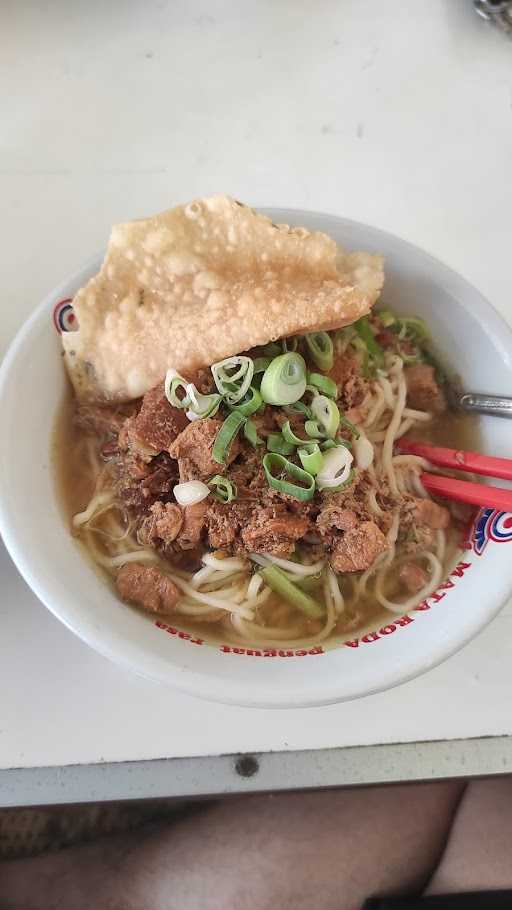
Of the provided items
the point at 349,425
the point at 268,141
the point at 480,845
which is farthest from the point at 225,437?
the point at 480,845

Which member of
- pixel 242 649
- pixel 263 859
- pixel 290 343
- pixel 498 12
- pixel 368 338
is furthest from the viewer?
pixel 498 12

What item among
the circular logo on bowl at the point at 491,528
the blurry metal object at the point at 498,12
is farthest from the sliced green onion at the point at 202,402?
the blurry metal object at the point at 498,12

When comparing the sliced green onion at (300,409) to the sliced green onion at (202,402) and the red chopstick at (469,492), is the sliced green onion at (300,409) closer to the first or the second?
the sliced green onion at (202,402)

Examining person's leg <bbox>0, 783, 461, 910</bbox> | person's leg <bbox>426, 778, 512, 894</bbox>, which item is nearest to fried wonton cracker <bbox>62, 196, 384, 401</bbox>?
person's leg <bbox>0, 783, 461, 910</bbox>

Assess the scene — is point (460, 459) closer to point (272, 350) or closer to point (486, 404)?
point (486, 404)

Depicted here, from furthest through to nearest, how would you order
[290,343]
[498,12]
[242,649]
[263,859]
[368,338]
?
[498,12] < [263,859] < [368,338] < [290,343] < [242,649]

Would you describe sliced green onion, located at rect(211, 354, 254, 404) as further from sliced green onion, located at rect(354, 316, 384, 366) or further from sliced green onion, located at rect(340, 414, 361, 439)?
sliced green onion, located at rect(354, 316, 384, 366)
